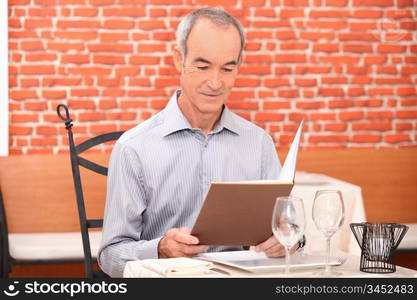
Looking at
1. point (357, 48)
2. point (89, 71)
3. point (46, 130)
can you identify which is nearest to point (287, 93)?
point (357, 48)

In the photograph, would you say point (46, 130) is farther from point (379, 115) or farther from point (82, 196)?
point (379, 115)

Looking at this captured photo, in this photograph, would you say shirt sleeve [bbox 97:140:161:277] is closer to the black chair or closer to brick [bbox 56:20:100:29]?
the black chair

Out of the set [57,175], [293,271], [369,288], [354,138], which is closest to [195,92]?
[293,271]

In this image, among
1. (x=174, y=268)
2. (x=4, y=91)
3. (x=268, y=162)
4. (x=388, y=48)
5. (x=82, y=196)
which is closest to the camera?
(x=174, y=268)

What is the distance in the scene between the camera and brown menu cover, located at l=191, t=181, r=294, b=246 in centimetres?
154

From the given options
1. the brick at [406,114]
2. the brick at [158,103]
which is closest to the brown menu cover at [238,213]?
the brick at [158,103]

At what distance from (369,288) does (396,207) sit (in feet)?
10.3

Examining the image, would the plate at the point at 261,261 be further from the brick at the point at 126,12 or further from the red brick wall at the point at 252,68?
the brick at the point at 126,12

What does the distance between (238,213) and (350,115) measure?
Result: 2.80 meters

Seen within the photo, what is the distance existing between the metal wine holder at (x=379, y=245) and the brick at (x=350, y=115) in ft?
8.76

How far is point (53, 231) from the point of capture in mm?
3973

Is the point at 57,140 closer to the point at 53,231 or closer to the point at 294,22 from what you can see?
the point at 53,231

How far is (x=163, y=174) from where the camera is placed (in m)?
2.04

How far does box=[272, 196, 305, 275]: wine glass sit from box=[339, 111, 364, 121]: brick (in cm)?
287
